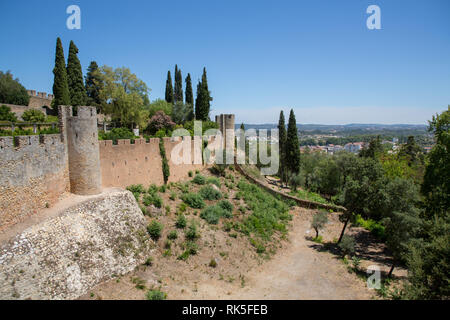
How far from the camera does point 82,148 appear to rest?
42.1 ft

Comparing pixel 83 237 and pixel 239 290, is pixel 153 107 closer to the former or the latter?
pixel 83 237

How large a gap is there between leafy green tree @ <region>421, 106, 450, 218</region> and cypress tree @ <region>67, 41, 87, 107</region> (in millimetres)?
30632

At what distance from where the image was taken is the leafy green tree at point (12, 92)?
24.2 meters

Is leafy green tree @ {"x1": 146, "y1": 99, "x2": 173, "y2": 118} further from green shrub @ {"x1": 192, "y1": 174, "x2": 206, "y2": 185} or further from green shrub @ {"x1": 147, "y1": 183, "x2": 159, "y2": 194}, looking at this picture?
green shrub @ {"x1": 147, "y1": 183, "x2": 159, "y2": 194}

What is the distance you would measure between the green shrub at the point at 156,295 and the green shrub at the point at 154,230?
11.0 ft

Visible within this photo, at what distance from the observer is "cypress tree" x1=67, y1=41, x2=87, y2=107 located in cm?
2505

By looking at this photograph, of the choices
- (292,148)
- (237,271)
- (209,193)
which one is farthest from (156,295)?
(292,148)

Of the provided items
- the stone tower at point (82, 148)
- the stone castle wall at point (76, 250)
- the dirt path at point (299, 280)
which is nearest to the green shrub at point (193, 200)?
the stone castle wall at point (76, 250)

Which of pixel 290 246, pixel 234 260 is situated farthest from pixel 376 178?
pixel 234 260

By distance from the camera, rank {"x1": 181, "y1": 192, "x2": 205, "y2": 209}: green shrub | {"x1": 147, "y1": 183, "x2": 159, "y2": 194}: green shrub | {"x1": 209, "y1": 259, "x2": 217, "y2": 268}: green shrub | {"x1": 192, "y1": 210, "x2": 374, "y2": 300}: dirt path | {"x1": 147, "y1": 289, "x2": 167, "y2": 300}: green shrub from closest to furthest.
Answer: {"x1": 147, "y1": 289, "x2": 167, "y2": 300}: green shrub, {"x1": 192, "y1": 210, "x2": 374, "y2": 300}: dirt path, {"x1": 209, "y1": 259, "x2": 217, "y2": 268}: green shrub, {"x1": 147, "y1": 183, "x2": 159, "y2": 194}: green shrub, {"x1": 181, "y1": 192, "x2": 205, "y2": 209}: green shrub

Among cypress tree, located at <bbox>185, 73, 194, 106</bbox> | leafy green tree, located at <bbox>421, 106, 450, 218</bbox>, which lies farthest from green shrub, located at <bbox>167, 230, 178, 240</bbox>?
cypress tree, located at <bbox>185, 73, 194, 106</bbox>

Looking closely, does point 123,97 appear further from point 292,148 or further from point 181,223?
point 292,148

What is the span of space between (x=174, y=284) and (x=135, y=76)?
24578mm

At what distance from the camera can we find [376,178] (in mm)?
17609
